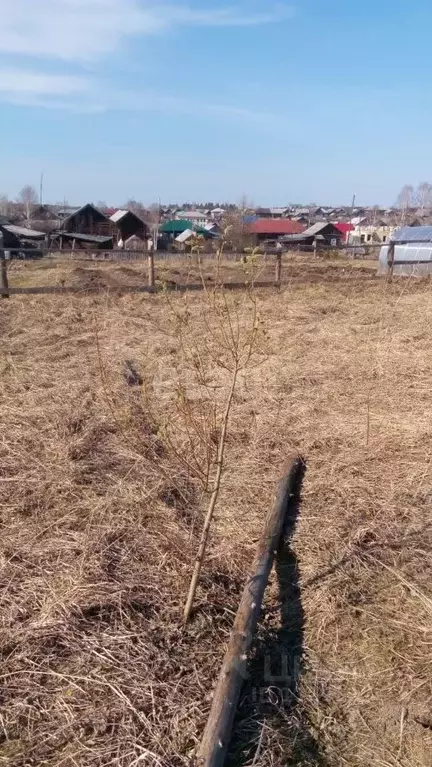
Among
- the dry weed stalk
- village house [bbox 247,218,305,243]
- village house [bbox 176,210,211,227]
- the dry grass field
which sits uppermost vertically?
village house [bbox 176,210,211,227]

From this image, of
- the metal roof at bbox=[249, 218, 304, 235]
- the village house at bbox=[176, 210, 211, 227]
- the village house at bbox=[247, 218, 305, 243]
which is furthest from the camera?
the village house at bbox=[176, 210, 211, 227]

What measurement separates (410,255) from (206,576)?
19589 millimetres

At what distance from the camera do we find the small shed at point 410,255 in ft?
57.5

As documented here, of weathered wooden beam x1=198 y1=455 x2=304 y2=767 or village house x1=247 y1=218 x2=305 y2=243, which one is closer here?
weathered wooden beam x1=198 y1=455 x2=304 y2=767

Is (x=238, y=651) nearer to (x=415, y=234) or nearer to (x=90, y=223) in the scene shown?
(x=415, y=234)

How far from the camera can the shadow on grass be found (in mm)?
2113

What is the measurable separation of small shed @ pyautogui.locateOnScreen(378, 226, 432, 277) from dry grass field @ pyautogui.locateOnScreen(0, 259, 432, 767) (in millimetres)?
11876

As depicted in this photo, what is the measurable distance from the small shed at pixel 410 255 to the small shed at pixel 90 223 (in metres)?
29.0

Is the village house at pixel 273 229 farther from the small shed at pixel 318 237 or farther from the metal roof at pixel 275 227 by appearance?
the small shed at pixel 318 237

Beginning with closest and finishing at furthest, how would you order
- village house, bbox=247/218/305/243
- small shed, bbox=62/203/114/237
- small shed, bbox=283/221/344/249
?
small shed, bbox=62/203/114/237 < small shed, bbox=283/221/344/249 < village house, bbox=247/218/305/243

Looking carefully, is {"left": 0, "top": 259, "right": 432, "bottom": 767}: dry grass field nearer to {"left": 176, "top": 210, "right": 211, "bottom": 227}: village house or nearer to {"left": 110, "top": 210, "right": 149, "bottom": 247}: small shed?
{"left": 110, "top": 210, "right": 149, "bottom": 247}: small shed

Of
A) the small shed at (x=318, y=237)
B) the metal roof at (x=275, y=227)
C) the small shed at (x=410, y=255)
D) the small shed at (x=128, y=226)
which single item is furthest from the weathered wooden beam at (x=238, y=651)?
the metal roof at (x=275, y=227)

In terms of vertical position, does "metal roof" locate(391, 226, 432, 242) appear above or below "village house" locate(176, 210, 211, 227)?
below

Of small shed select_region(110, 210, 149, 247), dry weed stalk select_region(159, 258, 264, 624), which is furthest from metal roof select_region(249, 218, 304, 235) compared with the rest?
dry weed stalk select_region(159, 258, 264, 624)
